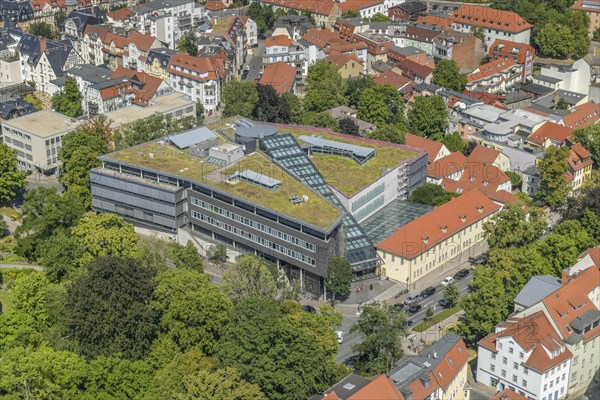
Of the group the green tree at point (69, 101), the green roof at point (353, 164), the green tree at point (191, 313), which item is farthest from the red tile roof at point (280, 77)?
the green tree at point (191, 313)

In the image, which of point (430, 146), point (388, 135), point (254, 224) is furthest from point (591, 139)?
point (254, 224)

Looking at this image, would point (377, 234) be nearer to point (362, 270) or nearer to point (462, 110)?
point (362, 270)

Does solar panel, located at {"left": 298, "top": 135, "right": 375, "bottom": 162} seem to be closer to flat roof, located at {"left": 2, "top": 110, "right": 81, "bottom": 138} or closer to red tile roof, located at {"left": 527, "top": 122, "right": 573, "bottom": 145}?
red tile roof, located at {"left": 527, "top": 122, "right": 573, "bottom": 145}

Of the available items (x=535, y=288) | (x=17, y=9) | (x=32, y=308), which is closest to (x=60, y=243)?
(x=32, y=308)

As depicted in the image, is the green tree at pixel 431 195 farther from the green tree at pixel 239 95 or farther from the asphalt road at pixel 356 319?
the green tree at pixel 239 95

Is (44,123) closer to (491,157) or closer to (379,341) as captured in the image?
(491,157)
